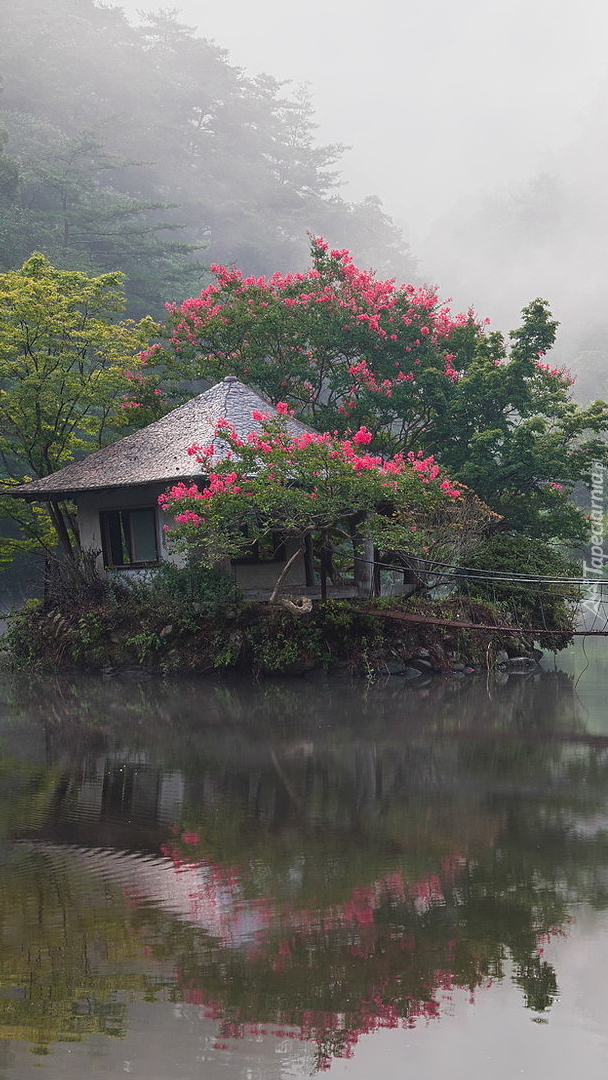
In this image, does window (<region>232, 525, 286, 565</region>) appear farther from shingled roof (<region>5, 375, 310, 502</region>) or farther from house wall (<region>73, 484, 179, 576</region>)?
shingled roof (<region>5, 375, 310, 502</region>)

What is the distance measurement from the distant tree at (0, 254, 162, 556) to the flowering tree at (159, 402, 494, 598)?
4.68m

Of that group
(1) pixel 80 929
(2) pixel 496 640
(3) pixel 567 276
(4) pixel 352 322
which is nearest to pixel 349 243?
(3) pixel 567 276

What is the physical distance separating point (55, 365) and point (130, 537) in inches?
153

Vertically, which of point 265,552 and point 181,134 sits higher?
point 181,134

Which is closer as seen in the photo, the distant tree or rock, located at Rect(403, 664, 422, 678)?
rock, located at Rect(403, 664, 422, 678)

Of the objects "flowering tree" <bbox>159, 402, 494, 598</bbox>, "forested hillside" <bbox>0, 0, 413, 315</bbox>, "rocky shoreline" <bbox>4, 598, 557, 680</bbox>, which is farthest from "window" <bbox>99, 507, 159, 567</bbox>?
"forested hillside" <bbox>0, 0, 413, 315</bbox>

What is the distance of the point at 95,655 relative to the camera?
20000 mm

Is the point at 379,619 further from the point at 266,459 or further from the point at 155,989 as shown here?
the point at 155,989

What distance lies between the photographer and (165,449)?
20641mm

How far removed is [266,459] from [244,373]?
673cm

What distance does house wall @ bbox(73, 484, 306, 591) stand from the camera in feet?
68.5

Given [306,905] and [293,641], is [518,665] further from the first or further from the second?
[306,905]

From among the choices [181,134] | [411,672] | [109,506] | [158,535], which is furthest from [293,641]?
[181,134]

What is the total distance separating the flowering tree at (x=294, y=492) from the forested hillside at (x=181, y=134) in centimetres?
3444
